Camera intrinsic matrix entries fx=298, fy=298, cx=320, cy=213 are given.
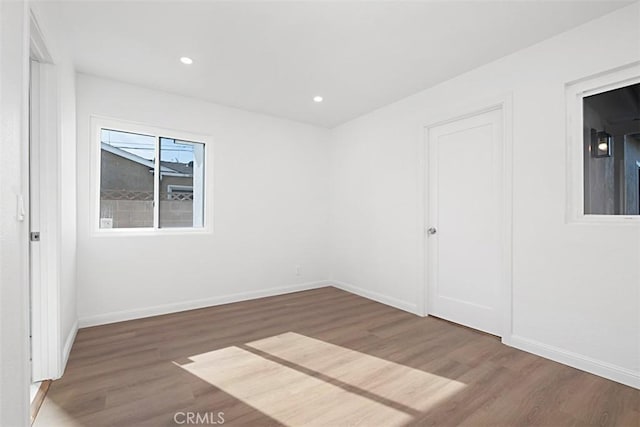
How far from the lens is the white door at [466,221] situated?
2969 millimetres

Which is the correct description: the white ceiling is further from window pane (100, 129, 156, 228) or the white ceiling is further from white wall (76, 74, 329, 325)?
window pane (100, 129, 156, 228)

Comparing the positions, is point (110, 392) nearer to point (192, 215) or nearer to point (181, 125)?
point (192, 215)

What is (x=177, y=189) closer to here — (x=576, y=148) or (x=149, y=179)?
(x=149, y=179)

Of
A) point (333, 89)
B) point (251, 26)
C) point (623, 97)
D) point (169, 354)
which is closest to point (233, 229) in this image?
point (169, 354)

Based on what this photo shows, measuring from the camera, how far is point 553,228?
2480mm

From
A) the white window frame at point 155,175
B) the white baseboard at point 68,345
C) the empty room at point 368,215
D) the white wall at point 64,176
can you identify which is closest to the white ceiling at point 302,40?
the empty room at point 368,215

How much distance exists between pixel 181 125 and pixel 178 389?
2.97m

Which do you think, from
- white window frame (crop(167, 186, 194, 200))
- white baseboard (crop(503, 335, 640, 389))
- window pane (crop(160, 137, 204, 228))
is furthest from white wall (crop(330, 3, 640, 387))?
white window frame (crop(167, 186, 194, 200))

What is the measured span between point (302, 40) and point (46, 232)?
8.10 feet

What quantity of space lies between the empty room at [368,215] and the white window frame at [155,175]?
0.02m

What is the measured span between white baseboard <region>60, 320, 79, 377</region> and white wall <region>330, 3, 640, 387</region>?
3362 mm

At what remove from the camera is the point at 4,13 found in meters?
1.14

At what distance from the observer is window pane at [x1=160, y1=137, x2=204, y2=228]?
373 cm

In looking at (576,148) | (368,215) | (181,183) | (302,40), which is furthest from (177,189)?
(576,148)
